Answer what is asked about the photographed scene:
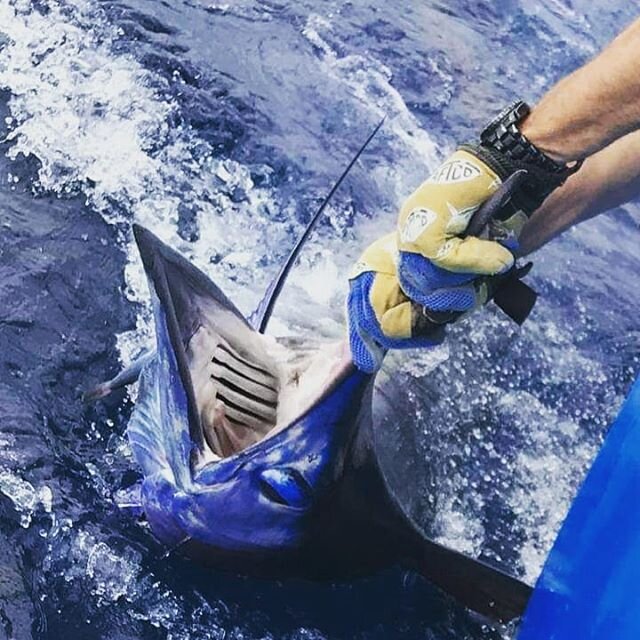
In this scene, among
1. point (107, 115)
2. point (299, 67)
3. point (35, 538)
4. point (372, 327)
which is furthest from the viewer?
point (299, 67)

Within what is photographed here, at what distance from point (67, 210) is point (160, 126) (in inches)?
25.9

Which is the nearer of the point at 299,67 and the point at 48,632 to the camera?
the point at 48,632

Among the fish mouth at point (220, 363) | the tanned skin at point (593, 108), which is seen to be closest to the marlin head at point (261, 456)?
the fish mouth at point (220, 363)

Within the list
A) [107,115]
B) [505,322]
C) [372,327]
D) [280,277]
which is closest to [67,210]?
[107,115]

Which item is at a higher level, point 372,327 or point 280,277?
point 372,327

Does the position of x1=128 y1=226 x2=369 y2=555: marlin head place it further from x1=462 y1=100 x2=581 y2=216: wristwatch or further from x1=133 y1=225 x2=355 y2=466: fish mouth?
x1=462 y1=100 x2=581 y2=216: wristwatch

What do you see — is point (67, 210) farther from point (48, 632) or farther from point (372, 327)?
point (372, 327)

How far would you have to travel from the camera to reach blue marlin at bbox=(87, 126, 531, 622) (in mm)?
2422

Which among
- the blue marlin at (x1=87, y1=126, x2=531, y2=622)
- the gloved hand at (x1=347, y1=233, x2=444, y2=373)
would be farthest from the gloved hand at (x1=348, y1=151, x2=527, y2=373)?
the blue marlin at (x1=87, y1=126, x2=531, y2=622)

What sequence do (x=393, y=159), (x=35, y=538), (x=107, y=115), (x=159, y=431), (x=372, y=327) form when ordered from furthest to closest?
(x=393, y=159) < (x=107, y=115) < (x=35, y=538) < (x=159, y=431) < (x=372, y=327)

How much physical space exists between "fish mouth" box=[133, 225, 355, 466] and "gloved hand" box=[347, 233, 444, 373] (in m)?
0.16

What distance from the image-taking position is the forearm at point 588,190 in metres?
3.09

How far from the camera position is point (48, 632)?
267cm

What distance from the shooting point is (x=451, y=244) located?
2.15m
